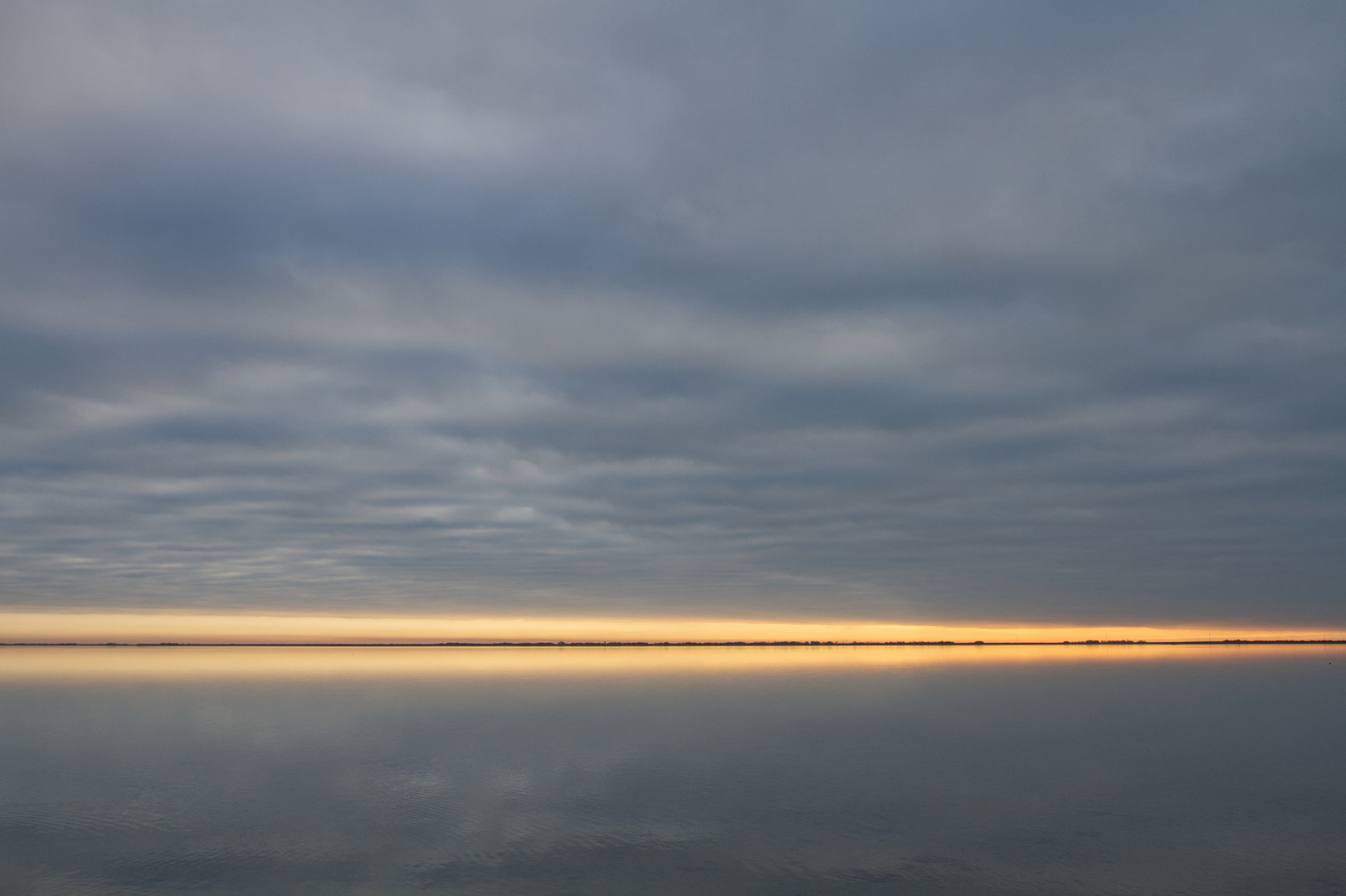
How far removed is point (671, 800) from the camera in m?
39.1

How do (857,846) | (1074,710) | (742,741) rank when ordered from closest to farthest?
1. (857,846)
2. (742,741)
3. (1074,710)

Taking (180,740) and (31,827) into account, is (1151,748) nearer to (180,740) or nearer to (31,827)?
(31,827)

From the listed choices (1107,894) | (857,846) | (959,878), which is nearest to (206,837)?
(857,846)

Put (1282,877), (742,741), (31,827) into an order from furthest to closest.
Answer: (742,741), (31,827), (1282,877)

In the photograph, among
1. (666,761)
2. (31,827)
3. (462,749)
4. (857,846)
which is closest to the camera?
(857,846)

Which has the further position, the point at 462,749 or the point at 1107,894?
the point at 462,749

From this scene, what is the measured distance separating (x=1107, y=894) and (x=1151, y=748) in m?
36.2

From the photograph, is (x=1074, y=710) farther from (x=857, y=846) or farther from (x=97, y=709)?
(x=97, y=709)

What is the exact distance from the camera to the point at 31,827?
33.5 meters

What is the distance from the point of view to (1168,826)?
114 feet

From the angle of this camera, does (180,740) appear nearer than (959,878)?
No

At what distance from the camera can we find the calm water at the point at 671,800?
27859 millimetres

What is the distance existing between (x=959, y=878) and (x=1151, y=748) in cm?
3692

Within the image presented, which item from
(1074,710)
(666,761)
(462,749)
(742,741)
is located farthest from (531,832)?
(1074,710)
